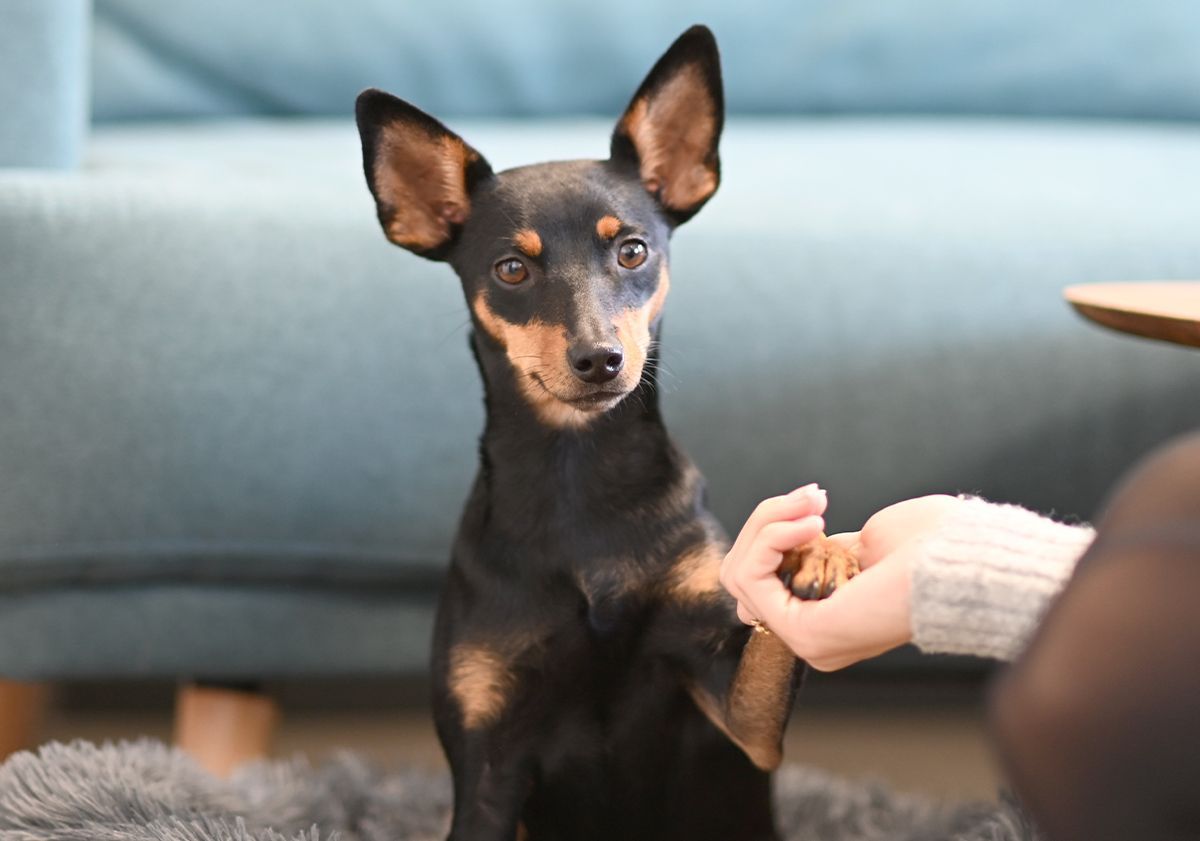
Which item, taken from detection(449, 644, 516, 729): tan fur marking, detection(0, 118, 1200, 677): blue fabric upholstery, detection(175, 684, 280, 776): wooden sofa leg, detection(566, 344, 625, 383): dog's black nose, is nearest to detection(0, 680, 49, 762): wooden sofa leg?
detection(0, 118, 1200, 677): blue fabric upholstery

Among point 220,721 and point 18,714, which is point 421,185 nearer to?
point 220,721

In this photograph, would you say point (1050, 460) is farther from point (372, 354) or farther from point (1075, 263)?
point (372, 354)

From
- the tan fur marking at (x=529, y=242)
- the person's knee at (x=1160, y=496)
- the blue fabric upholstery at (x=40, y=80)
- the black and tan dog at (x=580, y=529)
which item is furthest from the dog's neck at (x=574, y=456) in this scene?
the blue fabric upholstery at (x=40, y=80)

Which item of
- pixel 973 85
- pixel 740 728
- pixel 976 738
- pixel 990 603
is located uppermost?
pixel 973 85

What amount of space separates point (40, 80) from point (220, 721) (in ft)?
2.93

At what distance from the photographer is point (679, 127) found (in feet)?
4.61

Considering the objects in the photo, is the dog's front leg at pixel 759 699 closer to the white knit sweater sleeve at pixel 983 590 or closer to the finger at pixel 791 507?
the finger at pixel 791 507

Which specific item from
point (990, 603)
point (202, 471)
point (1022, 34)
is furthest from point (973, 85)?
point (990, 603)

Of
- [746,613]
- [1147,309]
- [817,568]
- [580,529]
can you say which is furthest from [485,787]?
[1147,309]

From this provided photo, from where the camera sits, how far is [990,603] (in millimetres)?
832

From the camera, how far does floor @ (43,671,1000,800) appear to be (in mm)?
1962

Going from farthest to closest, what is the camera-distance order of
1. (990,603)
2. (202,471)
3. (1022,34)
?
1. (1022,34)
2. (202,471)
3. (990,603)

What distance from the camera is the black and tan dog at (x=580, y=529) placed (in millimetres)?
1271

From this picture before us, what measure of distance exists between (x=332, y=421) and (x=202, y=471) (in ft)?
0.58
